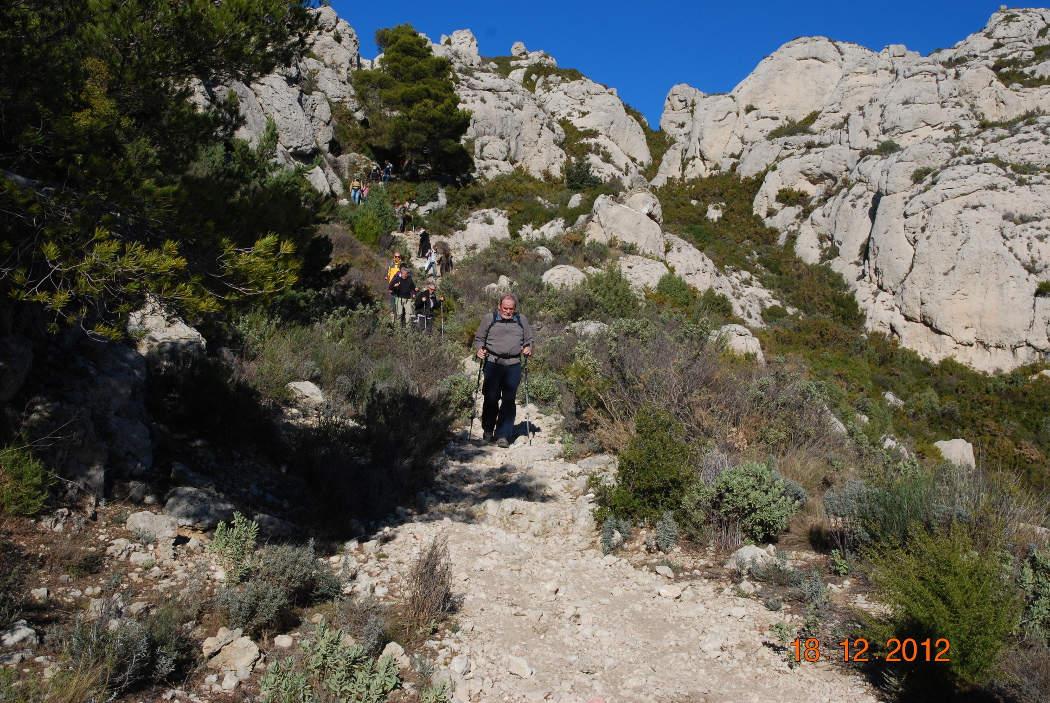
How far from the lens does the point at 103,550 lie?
3365mm

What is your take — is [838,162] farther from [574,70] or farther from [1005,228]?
[574,70]

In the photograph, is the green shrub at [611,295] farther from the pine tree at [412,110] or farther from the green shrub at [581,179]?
the pine tree at [412,110]

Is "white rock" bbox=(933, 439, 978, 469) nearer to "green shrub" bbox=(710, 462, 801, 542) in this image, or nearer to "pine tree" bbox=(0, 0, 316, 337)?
"green shrub" bbox=(710, 462, 801, 542)

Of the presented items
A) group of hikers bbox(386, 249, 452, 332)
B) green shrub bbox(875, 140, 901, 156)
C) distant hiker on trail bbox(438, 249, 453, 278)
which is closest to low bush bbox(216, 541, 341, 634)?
group of hikers bbox(386, 249, 452, 332)

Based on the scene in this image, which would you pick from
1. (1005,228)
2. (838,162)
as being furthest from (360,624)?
(838,162)

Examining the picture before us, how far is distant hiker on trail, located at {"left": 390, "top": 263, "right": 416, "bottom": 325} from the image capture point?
1164cm

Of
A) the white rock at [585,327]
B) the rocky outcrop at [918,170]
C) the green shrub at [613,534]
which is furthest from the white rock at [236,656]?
the rocky outcrop at [918,170]

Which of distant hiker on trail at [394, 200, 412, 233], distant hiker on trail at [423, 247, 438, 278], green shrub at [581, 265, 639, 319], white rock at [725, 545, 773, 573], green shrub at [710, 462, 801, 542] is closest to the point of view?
white rock at [725, 545, 773, 573]

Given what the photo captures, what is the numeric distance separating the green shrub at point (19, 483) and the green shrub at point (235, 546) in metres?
0.96

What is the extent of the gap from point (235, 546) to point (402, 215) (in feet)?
63.6

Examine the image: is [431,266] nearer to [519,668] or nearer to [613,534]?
[613,534]

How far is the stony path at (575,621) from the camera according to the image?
3010 mm

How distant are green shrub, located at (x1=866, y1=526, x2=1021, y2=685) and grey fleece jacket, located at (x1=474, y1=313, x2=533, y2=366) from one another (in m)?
4.24

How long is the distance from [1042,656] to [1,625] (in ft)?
16.1
